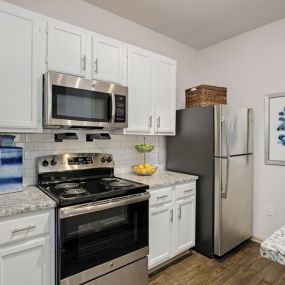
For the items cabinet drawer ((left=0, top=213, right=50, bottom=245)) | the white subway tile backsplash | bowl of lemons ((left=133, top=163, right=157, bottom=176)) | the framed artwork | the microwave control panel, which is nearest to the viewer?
cabinet drawer ((left=0, top=213, right=50, bottom=245))

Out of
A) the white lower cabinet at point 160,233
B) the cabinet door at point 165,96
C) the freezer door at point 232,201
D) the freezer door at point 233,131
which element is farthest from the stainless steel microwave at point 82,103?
the freezer door at point 232,201

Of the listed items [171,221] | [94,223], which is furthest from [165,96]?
[94,223]

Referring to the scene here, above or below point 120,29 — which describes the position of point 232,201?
below

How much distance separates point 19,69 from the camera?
1692 millimetres

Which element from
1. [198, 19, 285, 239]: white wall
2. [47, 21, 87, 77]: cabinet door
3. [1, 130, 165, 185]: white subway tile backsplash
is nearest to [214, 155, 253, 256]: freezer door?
[198, 19, 285, 239]: white wall

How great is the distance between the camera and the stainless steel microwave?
69.3 inches

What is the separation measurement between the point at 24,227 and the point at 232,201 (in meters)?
2.10

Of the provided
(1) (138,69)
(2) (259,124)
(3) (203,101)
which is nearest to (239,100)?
(2) (259,124)

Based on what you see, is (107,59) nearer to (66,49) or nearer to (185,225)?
(66,49)

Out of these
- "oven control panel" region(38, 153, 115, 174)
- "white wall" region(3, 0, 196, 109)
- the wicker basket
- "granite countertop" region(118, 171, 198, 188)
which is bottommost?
"granite countertop" region(118, 171, 198, 188)

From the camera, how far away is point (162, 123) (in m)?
2.64

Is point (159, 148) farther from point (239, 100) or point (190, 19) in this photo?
point (190, 19)

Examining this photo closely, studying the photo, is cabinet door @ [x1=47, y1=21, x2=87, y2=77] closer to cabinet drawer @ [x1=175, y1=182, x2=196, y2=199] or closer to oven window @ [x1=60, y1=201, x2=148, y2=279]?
oven window @ [x1=60, y1=201, x2=148, y2=279]

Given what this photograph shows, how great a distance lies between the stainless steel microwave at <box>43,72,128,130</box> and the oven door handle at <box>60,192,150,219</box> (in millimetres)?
653
